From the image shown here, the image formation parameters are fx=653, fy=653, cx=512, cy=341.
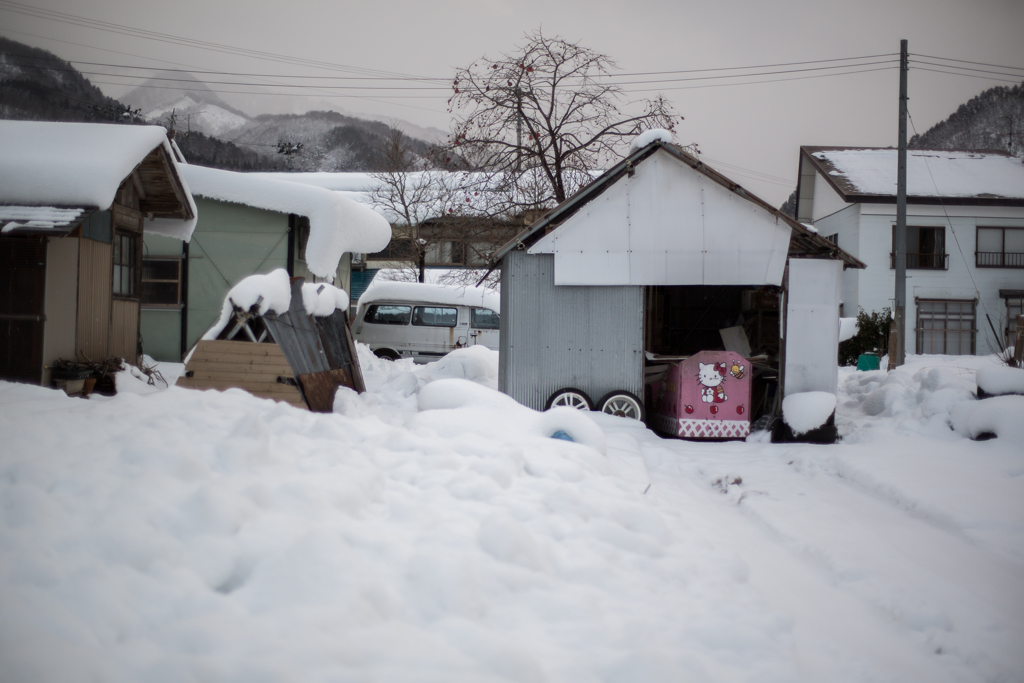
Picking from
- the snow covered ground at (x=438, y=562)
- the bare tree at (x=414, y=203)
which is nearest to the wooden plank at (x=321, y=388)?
the snow covered ground at (x=438, y=562)

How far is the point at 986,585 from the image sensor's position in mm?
4180

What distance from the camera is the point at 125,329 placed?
10719 millimetres

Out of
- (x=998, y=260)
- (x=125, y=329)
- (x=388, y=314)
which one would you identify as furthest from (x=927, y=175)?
(x=125, y=329)

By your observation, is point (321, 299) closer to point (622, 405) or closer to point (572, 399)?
point (572, 399)

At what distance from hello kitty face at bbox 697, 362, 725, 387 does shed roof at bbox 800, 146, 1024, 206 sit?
63.4 ft

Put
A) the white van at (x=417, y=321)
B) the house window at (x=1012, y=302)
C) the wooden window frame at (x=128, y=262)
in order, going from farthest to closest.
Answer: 1. the house window at (x=1012, y=302)
2. the white van at (x=417, y=321)
3. the wooden window frame at (x=128, y=262)

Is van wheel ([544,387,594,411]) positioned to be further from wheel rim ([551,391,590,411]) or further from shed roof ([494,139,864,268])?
shed roof ([494,139,864,268])

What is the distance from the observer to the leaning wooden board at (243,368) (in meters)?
7.88

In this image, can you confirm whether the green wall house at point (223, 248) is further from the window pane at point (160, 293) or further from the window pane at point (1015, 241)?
the window pane at point (1015, 241)

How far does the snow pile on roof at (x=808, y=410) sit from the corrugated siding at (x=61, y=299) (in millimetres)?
10356

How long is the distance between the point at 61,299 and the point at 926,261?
28.6m

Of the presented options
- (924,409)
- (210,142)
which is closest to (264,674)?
(924,409)

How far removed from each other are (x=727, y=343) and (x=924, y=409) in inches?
139

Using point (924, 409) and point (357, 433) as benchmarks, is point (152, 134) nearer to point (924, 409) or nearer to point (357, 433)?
point (357, 433)
